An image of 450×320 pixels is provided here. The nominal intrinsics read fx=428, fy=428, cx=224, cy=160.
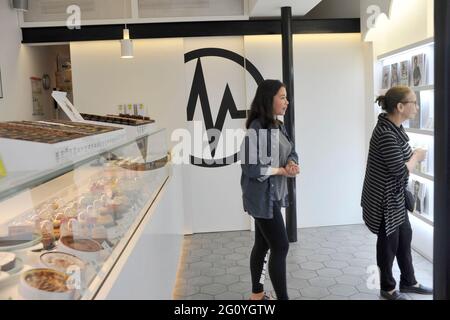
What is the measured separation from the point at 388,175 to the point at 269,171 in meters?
0.90

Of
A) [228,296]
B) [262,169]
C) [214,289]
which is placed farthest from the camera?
[214,289]

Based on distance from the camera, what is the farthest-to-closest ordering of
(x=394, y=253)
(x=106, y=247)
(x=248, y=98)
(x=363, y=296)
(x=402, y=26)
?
(x=248, y=98)
(x=402, y=26)
(x=363, y=296)
(x=394, y=253)
(x=106, y=247)

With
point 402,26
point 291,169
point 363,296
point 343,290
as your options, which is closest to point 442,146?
point 291,169

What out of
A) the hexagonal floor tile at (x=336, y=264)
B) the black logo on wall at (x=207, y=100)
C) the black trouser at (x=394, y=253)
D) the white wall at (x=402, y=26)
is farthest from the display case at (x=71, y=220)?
the white wall at (x=402, y=26)

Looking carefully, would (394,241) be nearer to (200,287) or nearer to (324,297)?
(324,297)

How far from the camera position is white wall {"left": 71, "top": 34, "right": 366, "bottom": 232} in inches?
202

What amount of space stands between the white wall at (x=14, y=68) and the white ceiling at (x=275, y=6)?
2.72 metres

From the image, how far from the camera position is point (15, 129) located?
195cm

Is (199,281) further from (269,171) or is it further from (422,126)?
(422,126)

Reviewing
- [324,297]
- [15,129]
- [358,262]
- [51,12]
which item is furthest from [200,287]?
[51,12]

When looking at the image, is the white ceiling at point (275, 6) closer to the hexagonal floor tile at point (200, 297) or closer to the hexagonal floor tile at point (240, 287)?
the hexagonal floor tile at point (240, 287)

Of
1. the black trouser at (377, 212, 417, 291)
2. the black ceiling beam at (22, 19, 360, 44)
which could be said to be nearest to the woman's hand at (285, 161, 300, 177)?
the black trouser at (377, 212, 417, 291)

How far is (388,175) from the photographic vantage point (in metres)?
3.03
